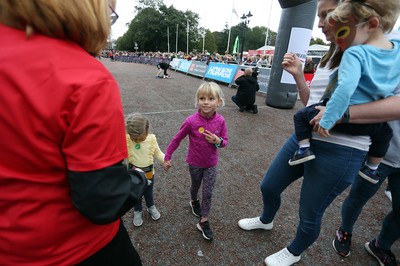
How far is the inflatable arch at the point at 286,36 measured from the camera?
21.4 ft

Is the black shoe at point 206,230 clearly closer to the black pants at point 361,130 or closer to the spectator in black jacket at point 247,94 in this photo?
the black pants at point 361,130

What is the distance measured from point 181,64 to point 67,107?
19.1m

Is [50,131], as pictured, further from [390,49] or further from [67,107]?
[390,49]

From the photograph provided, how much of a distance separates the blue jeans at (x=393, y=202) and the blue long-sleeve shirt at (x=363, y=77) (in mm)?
924

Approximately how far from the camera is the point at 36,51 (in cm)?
69

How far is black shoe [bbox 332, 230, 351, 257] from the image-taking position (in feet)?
7.65

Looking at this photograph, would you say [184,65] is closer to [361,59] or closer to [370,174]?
[370,174]

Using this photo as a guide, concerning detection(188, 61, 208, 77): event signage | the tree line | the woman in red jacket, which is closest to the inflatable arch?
the woman in red jacket

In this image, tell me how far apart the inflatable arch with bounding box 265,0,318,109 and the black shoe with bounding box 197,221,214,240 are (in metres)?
6.12

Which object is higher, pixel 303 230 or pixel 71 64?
pixel 71 64

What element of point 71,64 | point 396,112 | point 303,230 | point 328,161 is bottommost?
point 303,230

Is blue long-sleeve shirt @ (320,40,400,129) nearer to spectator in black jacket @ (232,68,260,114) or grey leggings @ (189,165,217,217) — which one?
grey leggings @ (189,165,217,217)

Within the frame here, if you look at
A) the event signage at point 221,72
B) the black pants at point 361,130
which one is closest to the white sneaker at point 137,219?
the black pants at point 361,130

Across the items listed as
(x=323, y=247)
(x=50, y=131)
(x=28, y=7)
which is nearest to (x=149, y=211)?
(x=323, y=247)
